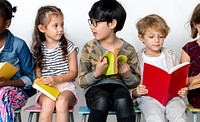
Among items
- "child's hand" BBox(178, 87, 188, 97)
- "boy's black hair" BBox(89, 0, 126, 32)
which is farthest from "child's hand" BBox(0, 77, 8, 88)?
"child's hand" BBox(178, 87, 188, 97)

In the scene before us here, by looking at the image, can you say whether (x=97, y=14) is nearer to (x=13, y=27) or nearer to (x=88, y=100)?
(x=88, y=100)

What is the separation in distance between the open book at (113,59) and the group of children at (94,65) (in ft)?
0.08

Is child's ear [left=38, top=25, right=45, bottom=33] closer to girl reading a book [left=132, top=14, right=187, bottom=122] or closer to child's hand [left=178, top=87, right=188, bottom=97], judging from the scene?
girl reading a book [left=132, top=14, right=187, bottom=122]

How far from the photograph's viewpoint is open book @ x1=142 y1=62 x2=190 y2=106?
183cm

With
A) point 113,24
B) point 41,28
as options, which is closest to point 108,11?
point 113,24

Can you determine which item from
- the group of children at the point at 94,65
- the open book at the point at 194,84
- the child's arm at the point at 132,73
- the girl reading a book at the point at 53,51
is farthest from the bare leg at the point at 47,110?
the open book at the point at 194,84

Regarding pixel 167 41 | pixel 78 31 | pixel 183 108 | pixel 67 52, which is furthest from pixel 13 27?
pixel 183 108

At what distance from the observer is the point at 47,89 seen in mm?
2004

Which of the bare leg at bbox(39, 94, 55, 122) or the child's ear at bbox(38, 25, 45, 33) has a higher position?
the child's ear at bbox(38, 25, 45, 33)

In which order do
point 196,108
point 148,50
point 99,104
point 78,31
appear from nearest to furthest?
point 99,104, point 196,108, point 148,50, point 78,31

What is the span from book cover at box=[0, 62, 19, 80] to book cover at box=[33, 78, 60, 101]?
115mm

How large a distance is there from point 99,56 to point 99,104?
0.99 feet

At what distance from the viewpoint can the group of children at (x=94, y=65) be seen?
6.30 ft

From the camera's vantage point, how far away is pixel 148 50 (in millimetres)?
2184
